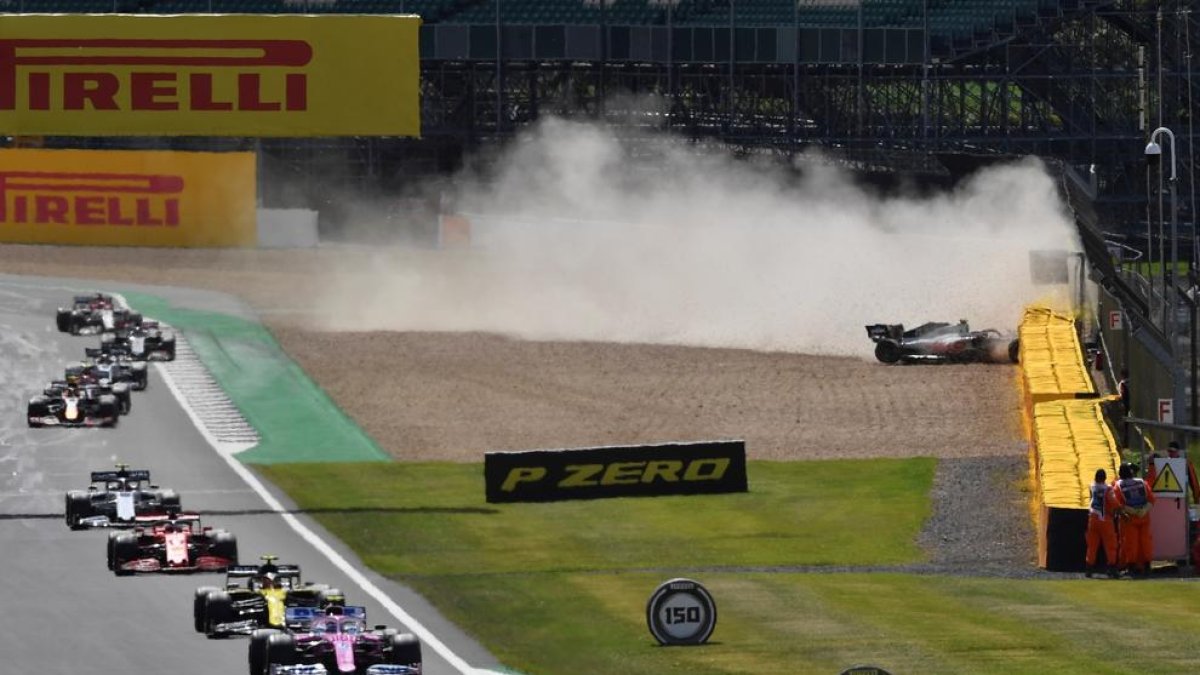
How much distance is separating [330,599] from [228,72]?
1434 centimetres

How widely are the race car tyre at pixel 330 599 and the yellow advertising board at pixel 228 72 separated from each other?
1300cm

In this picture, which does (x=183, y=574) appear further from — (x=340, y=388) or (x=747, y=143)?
(x=747, y=143)

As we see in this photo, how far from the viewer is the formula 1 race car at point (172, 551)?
91.7ft

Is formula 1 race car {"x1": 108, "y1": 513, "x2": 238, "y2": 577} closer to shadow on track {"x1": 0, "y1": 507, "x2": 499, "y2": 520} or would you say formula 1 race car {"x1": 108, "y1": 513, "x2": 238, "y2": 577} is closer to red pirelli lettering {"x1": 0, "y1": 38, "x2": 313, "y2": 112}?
shadow on track {"x1": 0, "y1": 507, "x2": 499, "y2": 520}

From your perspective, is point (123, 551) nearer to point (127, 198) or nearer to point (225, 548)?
point (225, 548)

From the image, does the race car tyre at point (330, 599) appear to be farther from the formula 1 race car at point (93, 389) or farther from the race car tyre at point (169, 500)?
the formula 1 race car at point (93, 389)

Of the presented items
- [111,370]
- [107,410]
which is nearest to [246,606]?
[107,410]

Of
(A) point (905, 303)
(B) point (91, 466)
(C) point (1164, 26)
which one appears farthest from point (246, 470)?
(C) point (1164, 26)

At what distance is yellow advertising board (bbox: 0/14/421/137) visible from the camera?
115 ft

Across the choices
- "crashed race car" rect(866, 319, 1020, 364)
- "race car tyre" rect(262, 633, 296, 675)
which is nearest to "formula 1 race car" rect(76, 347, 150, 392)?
"crashed race car" rect(866, 319, 1020, 364)

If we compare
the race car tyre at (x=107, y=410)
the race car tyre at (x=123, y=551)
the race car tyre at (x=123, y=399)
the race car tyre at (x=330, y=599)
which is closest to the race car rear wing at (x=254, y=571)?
the race car tyre at (x=330, y=599)

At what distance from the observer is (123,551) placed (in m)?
28.0

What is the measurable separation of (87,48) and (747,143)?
134 feet

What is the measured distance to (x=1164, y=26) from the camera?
7519 cm
